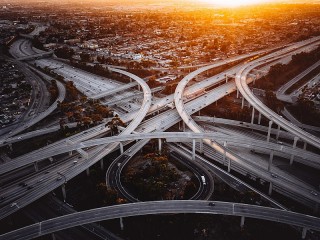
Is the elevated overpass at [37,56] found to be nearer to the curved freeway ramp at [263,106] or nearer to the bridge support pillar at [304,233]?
the curved freeway ramp at [263,106]

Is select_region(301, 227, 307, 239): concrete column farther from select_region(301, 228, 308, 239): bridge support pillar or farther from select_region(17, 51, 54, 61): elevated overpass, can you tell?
select_region(17, 51, 54, 61): elevated overpass

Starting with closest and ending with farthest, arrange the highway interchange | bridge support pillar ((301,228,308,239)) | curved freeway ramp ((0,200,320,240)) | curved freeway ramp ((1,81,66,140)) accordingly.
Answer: curved freeway ramp ((0,200,320,240))
bridge support pillar ((301,228,308,239))
the highway interchange
curved freeway ramp ((1,81,66,140))

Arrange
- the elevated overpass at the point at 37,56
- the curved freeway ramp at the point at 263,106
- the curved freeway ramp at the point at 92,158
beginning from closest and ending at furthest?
1. the curved freeway ramp at the point at 92,158
2. the curved freeway ramp at the point at 263,106
3. the elevated overpass at the point at 37,56

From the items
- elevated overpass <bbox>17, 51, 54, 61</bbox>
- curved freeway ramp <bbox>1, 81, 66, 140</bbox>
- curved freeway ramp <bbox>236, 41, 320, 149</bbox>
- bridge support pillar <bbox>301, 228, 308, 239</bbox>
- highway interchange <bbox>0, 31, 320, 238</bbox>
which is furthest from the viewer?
elevated overpass <bbox>17, 51, 54, 61</bbox>

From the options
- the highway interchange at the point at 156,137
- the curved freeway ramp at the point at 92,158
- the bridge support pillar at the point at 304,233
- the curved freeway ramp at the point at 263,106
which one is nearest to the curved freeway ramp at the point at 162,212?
the bridge support pillar at the point at 304,233

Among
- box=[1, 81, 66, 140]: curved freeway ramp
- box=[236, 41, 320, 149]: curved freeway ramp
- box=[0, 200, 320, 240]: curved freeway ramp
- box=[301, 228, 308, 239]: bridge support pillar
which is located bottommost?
box=[301, 228, 308, 239]: bridge support pillar

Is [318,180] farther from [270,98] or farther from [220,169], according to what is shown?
[270,98]

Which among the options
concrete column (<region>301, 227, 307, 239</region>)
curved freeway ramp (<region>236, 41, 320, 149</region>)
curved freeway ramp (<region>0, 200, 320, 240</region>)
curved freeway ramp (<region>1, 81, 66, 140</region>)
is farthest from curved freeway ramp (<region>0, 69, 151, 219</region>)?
concrete column (<region>301, 227, 307, 239</region>)

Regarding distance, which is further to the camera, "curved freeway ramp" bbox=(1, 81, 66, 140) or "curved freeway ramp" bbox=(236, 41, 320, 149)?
"curved freeway ramp" bbox=(1, 81, 66, 140)

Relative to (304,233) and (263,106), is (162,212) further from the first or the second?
(263,106)
